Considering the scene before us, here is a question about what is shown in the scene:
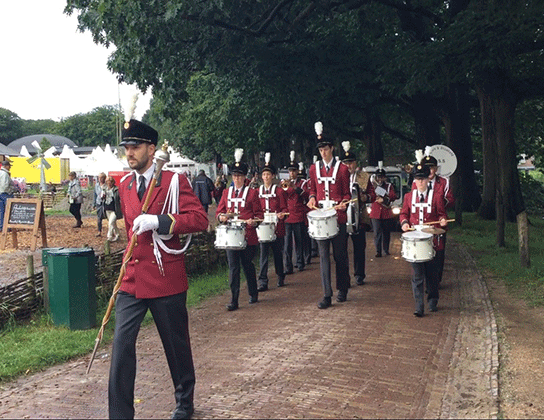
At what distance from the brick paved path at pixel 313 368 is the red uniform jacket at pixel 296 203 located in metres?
3.79

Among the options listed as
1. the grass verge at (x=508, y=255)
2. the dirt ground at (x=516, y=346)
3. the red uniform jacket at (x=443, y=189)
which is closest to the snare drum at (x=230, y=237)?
the red uniform jacket at (x=443, y=189)

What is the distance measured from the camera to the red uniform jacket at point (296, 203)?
15273mm

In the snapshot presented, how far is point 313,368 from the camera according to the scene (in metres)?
7.81

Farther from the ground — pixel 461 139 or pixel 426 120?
pixel 426 120

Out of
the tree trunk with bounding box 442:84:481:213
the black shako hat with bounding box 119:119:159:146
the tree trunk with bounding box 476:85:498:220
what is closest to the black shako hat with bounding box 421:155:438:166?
the black shako hat with bounding box 119:119:159:146

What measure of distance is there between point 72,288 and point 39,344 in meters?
1.05

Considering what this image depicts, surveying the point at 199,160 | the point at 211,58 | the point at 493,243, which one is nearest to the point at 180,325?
the point at 211,58

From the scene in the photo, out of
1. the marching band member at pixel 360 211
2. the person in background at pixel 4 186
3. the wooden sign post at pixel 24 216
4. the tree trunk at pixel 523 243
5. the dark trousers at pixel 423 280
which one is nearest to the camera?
the dark trousers at pixel 423 280

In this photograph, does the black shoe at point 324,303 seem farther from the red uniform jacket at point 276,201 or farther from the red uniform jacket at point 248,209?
the red uniform jacket at point 276,201

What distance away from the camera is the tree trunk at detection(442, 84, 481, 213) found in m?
27.9

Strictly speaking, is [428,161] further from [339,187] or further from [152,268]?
[152,268]

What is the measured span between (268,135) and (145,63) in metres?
19.7

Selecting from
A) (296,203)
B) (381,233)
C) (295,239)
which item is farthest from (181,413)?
(381,233)

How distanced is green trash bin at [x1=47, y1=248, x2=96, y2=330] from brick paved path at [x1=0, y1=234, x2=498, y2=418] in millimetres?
841
